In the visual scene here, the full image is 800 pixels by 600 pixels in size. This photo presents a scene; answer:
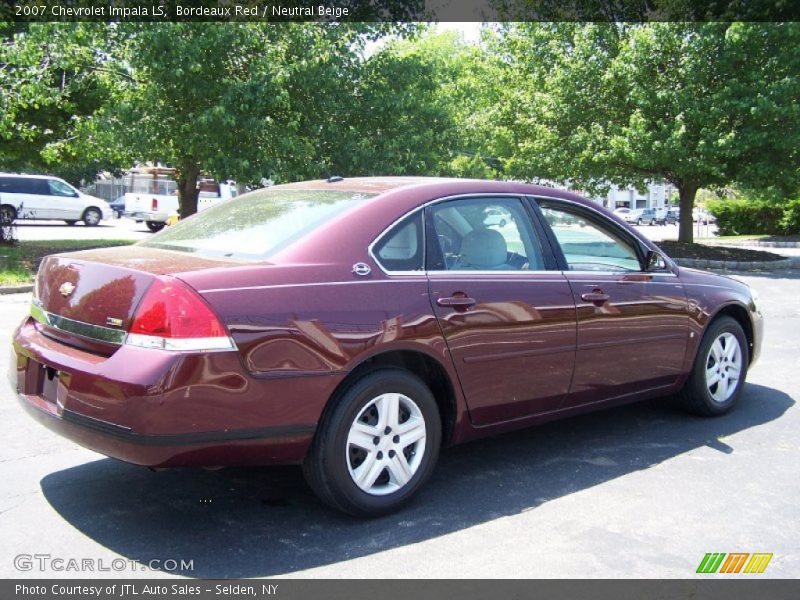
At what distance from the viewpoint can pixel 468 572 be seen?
11.0 feet

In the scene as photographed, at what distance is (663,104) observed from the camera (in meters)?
20.5

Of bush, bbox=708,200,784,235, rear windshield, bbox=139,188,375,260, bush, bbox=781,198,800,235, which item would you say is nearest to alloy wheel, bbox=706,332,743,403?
rear windshield, bbox=139,188,375,260

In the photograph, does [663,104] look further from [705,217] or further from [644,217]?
[644,217]

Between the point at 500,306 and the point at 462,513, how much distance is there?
109 centimetres

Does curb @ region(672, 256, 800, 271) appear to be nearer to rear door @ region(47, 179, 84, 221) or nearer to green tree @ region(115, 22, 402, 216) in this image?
green tree @ region(115, 22, 402, 216)

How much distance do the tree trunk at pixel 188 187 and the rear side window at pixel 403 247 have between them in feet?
50.8

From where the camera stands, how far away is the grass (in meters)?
13.2

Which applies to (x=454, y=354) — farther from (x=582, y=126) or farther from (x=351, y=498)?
(x=582, y=126)

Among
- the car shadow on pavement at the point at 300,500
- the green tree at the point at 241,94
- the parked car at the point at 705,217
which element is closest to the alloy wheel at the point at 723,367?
the car shadow on pavement at the point at 300,500

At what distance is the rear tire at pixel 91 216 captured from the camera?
34594 mm

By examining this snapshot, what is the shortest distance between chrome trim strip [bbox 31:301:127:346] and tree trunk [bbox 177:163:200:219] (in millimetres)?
15407

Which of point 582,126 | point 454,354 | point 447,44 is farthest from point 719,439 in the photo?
point 447,44

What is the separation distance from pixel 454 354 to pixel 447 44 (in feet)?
166

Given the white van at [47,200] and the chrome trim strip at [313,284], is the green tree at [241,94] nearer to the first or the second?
the chrome trim strip at [313,284]
